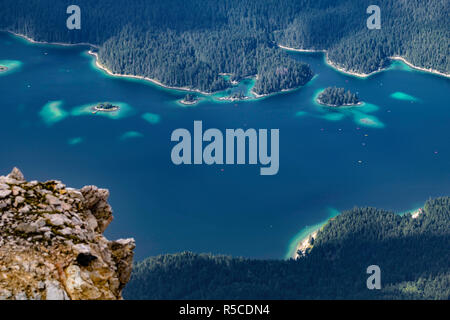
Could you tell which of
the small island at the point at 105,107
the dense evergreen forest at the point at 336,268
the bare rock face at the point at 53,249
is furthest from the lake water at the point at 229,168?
the bare rock face at the point at 53,249

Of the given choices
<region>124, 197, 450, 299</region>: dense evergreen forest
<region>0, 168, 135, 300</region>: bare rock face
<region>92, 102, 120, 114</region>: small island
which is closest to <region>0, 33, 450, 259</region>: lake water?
<region>92, 102, 120, 114</region>: small island

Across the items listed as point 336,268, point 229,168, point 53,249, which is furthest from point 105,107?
point 53,249

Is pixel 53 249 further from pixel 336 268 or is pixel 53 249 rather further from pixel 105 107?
pixel 105 107

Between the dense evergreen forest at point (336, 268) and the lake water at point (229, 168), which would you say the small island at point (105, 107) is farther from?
the dense evergreen forest at point (336, 268)

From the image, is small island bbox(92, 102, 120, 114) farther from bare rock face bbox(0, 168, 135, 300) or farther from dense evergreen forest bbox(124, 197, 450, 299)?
bare rock face bbox(0, 168, 135, 300)

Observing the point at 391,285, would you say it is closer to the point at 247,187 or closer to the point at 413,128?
the point at 247,187
